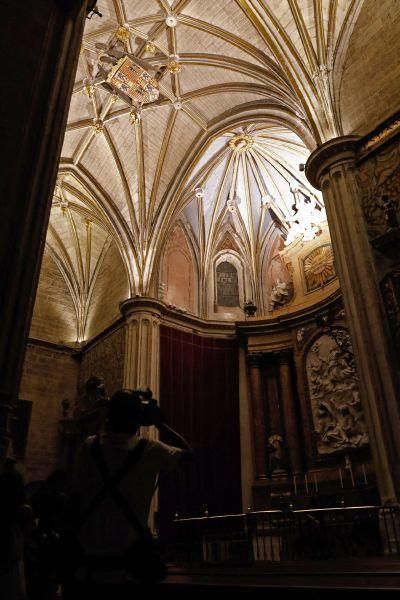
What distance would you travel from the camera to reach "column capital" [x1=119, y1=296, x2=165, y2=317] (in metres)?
13.4

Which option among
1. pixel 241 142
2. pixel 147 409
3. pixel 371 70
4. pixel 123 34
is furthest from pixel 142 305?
pixel 147 409

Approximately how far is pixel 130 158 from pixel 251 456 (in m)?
9.79

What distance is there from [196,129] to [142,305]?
5786mm

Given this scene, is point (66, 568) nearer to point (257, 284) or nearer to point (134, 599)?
point (134, 599)

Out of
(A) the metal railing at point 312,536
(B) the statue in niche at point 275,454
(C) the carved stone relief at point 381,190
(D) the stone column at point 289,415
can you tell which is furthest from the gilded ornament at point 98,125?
(A) the metal railing at point 312,536

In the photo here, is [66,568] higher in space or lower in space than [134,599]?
higher

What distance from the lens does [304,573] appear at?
2320 mm

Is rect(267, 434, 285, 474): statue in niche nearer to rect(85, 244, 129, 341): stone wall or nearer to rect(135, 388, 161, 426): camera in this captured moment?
rect(85, 244, 129, 341): stone wall

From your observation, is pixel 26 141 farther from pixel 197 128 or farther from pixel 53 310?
pixel 53 310

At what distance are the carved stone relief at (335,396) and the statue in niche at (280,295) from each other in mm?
2239

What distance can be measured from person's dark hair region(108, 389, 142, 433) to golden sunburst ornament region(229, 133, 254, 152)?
1433 centimetres

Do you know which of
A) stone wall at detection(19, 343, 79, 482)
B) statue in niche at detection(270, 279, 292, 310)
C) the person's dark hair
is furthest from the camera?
statue in niche at detection(270, 279, 292, 310)

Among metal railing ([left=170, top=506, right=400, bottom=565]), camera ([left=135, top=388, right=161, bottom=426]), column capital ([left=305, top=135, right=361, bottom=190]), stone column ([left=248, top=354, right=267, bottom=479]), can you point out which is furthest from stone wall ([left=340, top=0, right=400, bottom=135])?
stone column ([left=248, top=354, right=267, bottom=479])

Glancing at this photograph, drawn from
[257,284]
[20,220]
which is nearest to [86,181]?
[257,284]
